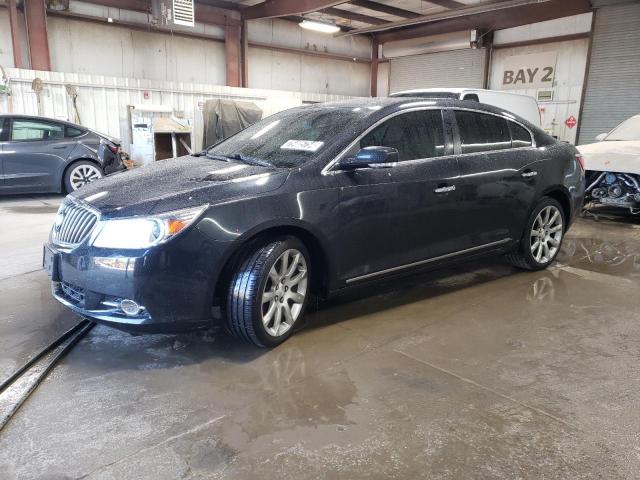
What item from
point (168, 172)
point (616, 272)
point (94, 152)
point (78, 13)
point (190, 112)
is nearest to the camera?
point (168, 172)

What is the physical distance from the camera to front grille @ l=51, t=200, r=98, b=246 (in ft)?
8.63

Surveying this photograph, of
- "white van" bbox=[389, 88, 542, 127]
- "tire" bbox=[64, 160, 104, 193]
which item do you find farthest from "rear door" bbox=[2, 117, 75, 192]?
"white van" bbox=[389, 88, 542, 127]

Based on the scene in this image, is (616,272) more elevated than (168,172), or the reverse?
(168,172)

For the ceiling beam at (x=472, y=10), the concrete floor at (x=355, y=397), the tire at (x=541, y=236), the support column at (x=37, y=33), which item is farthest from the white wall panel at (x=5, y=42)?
the tire at (x=541, y=236)

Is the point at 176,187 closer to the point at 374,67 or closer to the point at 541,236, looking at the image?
the point at 541,236

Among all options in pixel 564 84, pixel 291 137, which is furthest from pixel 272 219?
pixel 564 84

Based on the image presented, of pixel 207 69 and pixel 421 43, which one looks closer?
pixel 207 69

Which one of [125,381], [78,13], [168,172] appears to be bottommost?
[125,381]

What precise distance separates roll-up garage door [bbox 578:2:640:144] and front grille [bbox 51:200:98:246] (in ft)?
37.3

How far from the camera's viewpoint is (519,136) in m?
4.13

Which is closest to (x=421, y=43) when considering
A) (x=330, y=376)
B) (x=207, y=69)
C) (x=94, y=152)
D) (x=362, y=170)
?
(x=207, y=69)

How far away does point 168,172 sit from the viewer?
3066mm

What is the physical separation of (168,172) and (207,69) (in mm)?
11391

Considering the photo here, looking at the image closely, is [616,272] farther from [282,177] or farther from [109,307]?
[109,307]
